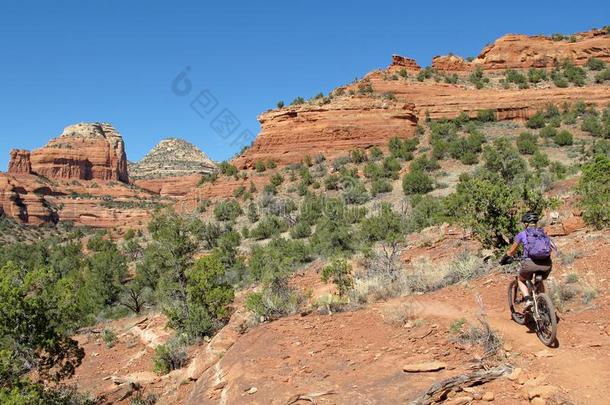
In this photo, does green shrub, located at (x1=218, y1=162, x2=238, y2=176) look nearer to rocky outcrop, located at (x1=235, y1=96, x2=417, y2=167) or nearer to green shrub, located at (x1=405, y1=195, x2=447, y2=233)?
rocky outcrop, located at (x1=235, y1=96, x2=417, y2=167)

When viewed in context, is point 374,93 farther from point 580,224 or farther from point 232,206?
point 580,224

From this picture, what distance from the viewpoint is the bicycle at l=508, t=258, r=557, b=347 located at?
453 centimetres

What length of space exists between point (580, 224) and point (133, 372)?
12499 mm

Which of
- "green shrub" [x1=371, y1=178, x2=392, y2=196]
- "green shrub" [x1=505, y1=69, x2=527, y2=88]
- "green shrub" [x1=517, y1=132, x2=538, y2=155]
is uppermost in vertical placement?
"green shrub" [x1=505, y1=69, x2=527, y2=88]

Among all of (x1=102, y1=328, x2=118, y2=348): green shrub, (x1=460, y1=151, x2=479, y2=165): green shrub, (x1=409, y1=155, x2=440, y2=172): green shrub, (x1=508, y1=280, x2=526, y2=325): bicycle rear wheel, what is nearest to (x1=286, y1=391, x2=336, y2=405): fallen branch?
(x1=508, y1=280, x2=526, y2=325): bicycle rear wheel

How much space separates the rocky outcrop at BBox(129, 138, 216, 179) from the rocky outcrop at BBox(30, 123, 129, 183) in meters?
6.46

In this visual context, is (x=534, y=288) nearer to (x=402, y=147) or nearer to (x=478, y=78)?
(x=402, y=147)

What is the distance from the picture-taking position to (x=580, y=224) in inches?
448

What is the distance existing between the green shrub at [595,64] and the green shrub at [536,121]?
11.1 metres

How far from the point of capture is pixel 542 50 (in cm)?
4269

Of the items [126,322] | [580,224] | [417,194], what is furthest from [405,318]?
[417,194]

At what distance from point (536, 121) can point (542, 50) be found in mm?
13634

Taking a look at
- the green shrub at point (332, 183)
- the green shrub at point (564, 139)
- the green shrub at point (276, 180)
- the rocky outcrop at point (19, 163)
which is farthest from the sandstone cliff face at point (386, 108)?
the rocky outcrop at point (19, 163)

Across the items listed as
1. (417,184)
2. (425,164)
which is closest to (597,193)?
(417,184)
